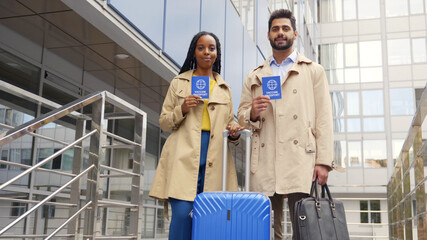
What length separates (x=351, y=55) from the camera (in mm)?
26781

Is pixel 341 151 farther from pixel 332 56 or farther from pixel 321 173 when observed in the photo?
pixel 321 173

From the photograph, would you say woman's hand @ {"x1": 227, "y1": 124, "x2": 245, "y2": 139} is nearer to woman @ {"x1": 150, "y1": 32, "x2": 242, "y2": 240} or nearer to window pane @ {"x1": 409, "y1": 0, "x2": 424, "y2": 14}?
woman @ {"x1": 150, "y1": 32, "x2": 242, "y2": 240}

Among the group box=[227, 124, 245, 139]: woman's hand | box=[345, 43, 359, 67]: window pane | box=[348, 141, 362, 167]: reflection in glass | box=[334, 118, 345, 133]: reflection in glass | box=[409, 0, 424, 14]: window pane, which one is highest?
box=[409, 0, 424, 14]: window pane

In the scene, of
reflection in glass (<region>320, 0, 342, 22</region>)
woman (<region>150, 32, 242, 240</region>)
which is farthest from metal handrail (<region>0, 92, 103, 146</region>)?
reflection in glass (<region>320, 0, 342, 22</region>)

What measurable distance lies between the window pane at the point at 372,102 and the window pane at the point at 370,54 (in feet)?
5.24

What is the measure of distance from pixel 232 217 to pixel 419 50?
2558cm

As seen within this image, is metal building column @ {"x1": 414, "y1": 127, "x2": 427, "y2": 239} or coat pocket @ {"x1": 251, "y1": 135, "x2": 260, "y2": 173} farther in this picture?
metal building column @ {"x1": 414, "y1": 127, "x2": 427, "y2": 239}

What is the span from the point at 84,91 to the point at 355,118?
20601mm

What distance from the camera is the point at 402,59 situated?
25.9 m

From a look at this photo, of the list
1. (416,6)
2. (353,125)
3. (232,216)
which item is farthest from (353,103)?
(232,216)

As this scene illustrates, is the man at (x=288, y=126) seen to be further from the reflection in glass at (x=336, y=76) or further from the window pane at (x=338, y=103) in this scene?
the reflection in glass at (x=336, y=76)

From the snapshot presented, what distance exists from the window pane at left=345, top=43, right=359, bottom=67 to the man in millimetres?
24496

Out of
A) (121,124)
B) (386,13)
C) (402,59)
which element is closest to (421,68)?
(402,59)

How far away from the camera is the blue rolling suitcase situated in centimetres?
275
